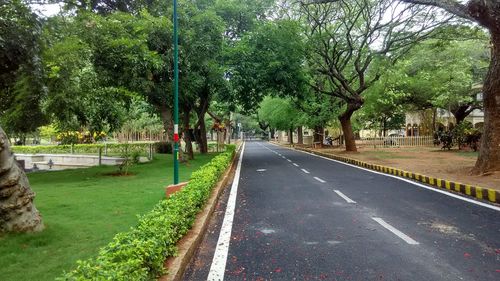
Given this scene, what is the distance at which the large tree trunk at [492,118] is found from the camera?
483 inches

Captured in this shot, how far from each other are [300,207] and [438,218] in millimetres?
2694

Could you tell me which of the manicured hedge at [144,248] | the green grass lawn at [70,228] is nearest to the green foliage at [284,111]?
the green grass lawn at [70,228]

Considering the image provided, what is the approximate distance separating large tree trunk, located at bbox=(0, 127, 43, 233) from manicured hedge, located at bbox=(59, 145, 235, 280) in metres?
2.01

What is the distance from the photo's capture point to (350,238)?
609 centimetres

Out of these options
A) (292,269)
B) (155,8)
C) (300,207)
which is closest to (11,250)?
(292,269)

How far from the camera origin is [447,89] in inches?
1139

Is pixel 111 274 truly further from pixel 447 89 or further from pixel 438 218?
pixel 447 89

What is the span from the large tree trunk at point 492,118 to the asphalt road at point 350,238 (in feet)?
11.2

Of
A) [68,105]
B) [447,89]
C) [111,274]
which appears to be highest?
[447,89]

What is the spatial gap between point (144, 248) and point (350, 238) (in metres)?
3.32

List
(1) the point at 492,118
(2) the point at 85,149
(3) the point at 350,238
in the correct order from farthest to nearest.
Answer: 1. (2) the point at 85,149
2. (1) the point at 492,118
3. (3) the point at 350,238

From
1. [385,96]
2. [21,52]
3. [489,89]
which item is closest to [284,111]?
[385,96]

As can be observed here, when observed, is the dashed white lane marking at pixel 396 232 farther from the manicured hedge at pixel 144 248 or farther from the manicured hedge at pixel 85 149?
the manicured hedge at pixel 85 149

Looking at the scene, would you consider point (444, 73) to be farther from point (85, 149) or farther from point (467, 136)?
point (85, 149)
